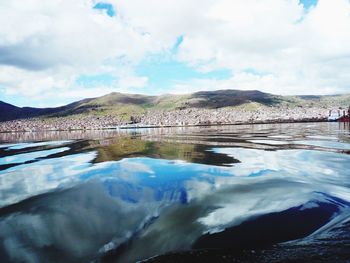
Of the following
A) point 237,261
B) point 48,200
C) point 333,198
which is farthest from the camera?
point 48,200

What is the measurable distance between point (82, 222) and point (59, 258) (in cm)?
131

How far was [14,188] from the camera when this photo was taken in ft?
28.9

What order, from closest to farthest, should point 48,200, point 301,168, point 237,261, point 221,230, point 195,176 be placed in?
point 237,261 → point 221,230 → point 48,200 → point 195,176 → point 301,168

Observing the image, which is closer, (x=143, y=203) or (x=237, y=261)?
(x=237, y=261)

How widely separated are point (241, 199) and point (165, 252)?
296 centimetres

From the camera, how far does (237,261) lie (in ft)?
14.6

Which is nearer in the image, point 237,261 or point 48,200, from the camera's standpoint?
point 237,261

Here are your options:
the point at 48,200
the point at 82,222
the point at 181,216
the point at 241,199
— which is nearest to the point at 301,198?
the point at 241,199

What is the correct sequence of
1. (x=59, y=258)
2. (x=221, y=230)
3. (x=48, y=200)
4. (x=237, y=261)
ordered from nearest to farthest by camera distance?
(x=237, y=261) → (x=59, y=258) → (x=221, y=230) → (x=48, y=200)

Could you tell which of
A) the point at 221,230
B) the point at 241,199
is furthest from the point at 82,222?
the point at 241,199

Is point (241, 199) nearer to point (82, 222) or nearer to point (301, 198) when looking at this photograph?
point (301, 198)

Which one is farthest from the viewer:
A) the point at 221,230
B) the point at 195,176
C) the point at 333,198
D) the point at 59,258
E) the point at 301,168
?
the point at 301,168

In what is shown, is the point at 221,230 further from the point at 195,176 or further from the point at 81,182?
the point at 81,182

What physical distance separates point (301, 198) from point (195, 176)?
3.51m
